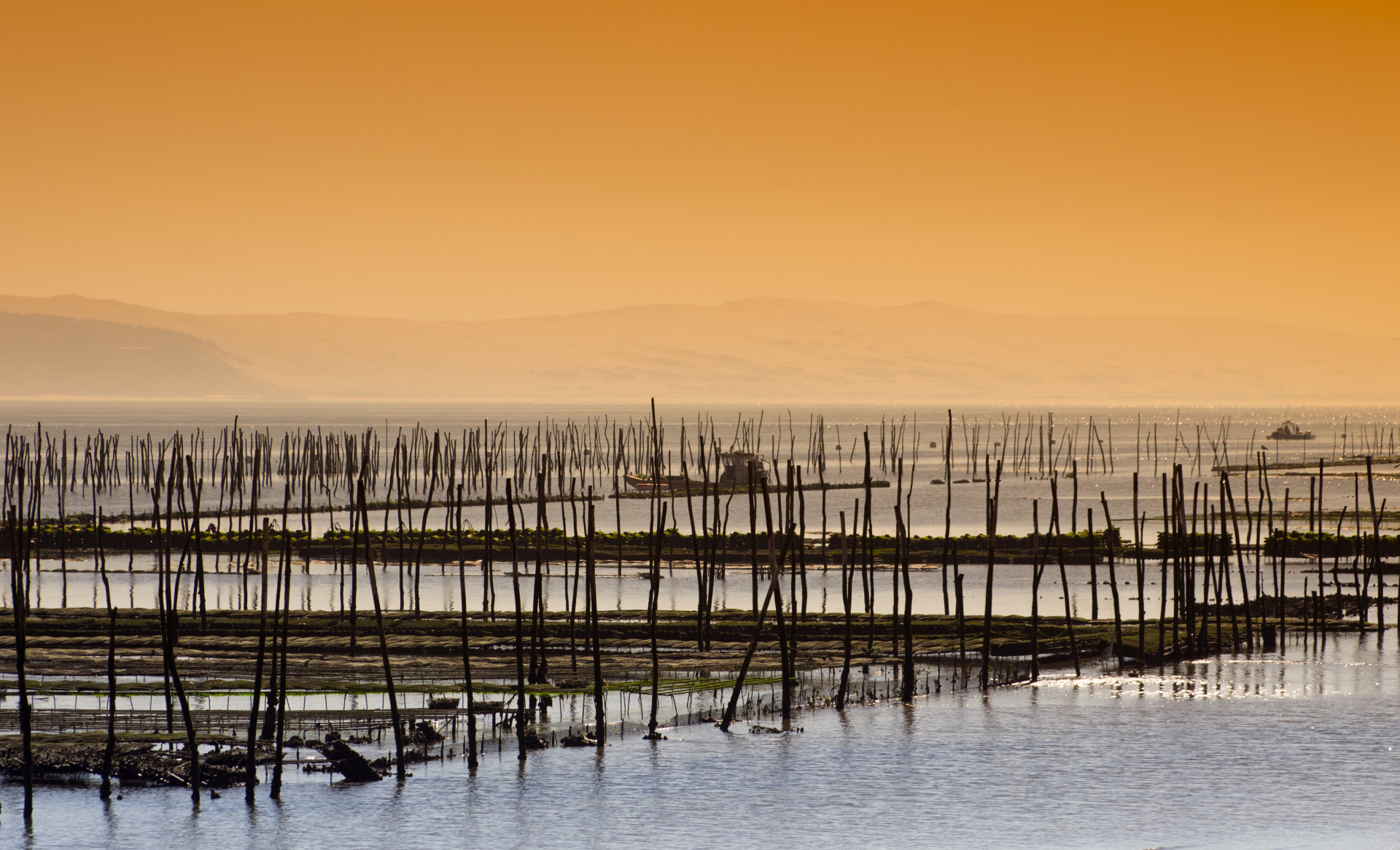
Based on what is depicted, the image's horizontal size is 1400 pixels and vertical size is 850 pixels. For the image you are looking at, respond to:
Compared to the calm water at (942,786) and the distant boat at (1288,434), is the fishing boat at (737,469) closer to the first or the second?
the calm water at (942,786)

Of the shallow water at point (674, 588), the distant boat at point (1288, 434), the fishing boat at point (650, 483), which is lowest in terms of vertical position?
the shallow water at point (674, 588)

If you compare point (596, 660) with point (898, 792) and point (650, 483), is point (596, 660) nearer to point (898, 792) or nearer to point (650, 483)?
point (898, 792)

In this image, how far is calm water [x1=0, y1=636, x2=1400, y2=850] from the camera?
61.5 ft

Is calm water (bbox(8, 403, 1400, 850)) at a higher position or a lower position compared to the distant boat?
lower

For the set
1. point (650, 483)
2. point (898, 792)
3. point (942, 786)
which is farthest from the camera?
point (650, 483)

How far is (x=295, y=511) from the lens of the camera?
67.4 metres

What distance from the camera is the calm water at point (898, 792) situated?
1873 centimetres

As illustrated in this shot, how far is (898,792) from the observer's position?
69.1 feet

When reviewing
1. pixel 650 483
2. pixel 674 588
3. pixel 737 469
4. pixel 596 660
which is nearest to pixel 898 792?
pixel 596 660

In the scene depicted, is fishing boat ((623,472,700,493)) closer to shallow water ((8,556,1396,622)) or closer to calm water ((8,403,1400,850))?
shallow water ((8,556,1396,622))

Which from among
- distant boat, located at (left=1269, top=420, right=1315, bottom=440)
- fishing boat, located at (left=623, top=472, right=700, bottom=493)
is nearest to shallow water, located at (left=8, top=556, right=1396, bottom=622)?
fishing boat, located at (left=623, top=472, right=700, bottom=493)

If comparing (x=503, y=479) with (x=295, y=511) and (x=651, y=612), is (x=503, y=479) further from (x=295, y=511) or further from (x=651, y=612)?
(x=651, y=612)

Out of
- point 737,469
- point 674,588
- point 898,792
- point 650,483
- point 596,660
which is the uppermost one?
point 737,469

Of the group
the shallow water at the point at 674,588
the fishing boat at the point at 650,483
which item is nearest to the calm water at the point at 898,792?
the shallow water at the point at 674,588
